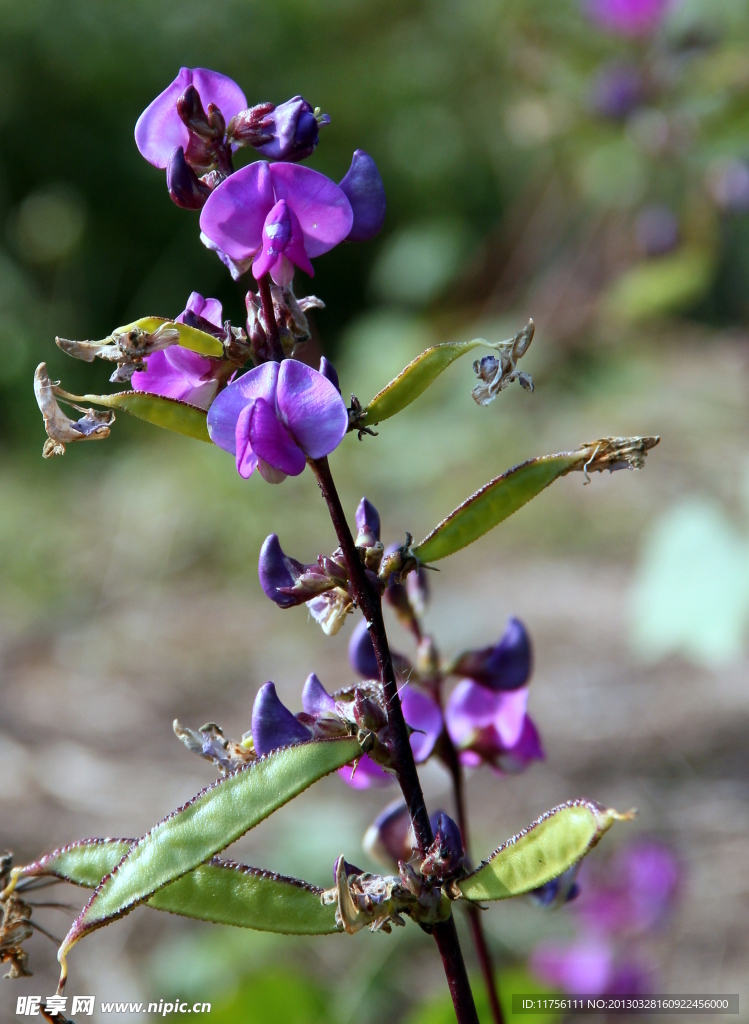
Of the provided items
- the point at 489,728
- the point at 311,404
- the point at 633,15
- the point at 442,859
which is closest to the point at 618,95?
the point at 633,15

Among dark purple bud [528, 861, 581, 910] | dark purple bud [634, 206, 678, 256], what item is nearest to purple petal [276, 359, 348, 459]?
dark purple bud [528, 861, 581, 910]

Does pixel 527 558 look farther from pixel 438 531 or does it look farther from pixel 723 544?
pixel 438 531

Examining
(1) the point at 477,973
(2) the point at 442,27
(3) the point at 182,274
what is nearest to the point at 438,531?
(1) the point at 477,973

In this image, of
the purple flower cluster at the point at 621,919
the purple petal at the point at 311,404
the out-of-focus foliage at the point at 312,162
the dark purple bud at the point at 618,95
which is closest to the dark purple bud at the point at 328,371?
the purple petal at the point at 311,404

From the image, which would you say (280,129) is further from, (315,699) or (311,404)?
(315,699)

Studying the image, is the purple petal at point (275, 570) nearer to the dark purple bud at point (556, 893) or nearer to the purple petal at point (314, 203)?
the purple petal at point (314, 203)
